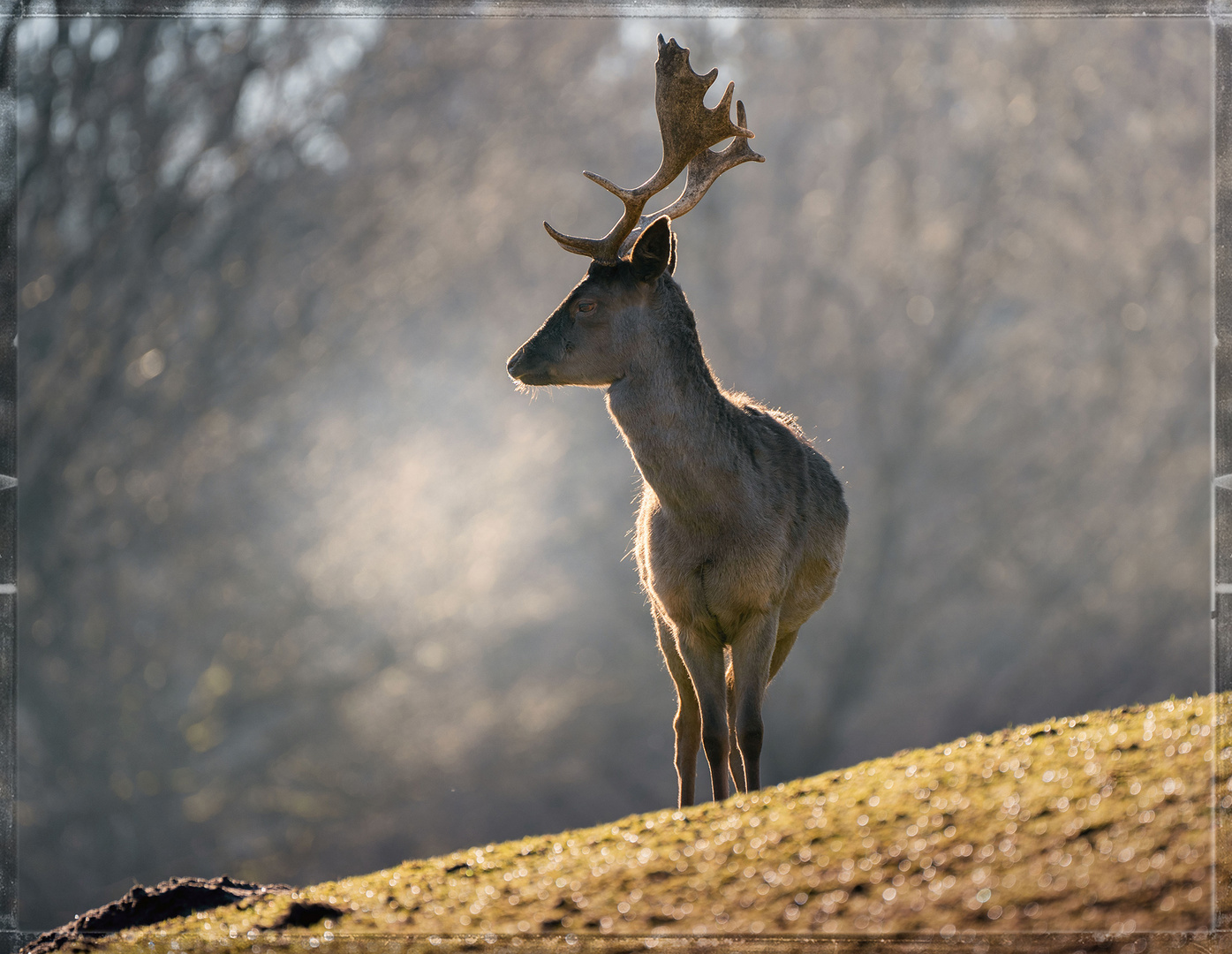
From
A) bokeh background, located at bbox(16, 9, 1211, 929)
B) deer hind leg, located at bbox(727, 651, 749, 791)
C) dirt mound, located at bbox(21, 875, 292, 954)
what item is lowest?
dirt mound, located at bbox(21, 875, 292, 954)

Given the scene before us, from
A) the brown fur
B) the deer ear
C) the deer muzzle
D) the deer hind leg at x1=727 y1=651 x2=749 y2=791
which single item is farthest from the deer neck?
the deer hind leg at x1=727 y1=651 x2=749 y2=791

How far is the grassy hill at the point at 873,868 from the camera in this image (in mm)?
2932

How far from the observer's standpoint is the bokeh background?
42.0 feet

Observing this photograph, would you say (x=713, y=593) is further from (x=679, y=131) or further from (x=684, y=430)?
(x=679, y=131)

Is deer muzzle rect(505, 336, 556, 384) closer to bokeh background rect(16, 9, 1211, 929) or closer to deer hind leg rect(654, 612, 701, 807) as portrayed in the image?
deer hind leg rect(654, 612, 701, 807)

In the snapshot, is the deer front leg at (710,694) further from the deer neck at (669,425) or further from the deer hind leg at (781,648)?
the deer hind leg at (781,648)

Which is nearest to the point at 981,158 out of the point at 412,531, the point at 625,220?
the point at 412,531

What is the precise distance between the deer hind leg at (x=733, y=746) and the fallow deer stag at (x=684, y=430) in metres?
0.06

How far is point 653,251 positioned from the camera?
4797mm

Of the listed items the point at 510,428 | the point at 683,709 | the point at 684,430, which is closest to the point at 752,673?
the point at 683,709

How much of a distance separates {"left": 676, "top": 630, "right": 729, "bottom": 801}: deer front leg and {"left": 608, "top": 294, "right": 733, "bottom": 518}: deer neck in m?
0.62

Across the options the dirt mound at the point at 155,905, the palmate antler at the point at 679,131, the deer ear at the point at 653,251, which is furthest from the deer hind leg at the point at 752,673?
the dirt mound at the point at 155,905

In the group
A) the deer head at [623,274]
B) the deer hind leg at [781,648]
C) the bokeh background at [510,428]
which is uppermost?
the bokeh background at [510,428]

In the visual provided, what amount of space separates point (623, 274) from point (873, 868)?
2820mm
